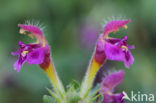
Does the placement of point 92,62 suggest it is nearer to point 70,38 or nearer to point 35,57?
point 35,57

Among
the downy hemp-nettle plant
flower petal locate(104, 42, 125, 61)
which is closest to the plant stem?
the downy hemp-nettle plant

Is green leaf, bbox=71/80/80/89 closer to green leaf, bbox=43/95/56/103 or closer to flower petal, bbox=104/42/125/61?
green leaf, bbox=43/95/56/103

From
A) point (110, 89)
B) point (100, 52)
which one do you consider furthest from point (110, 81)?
point (100, 52)

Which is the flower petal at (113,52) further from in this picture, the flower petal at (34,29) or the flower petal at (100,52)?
the flower petal at (34,29)

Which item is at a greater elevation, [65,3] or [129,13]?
[65,3]

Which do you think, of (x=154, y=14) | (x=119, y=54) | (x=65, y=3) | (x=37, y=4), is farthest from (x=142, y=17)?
(x=119, y=54)

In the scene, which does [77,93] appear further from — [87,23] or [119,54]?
[87,23]
